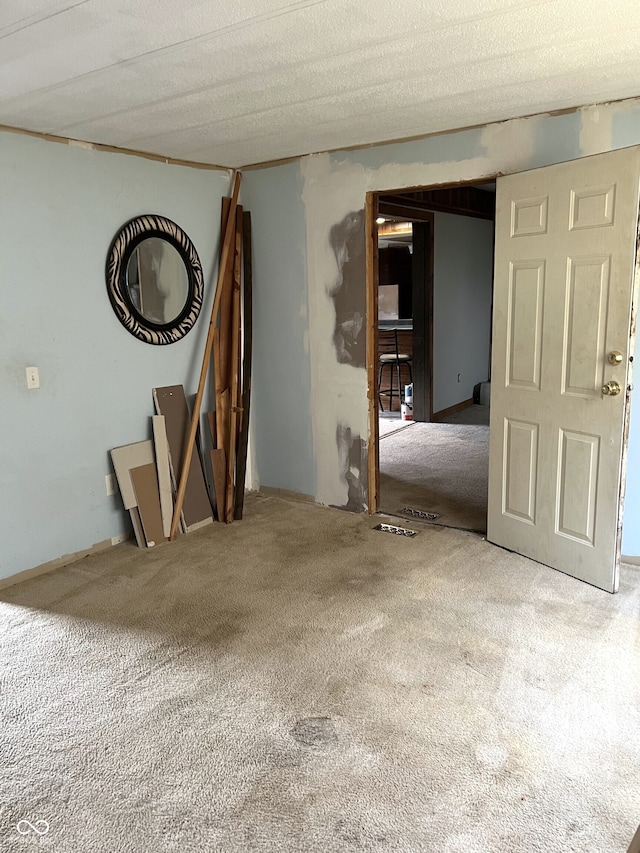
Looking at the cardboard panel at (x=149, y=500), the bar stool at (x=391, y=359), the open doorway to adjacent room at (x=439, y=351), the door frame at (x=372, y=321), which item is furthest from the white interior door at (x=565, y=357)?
the bar stool at (x=391, y=359)

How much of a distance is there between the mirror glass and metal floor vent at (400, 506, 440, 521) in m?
1.94

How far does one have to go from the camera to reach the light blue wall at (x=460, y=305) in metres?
7.16

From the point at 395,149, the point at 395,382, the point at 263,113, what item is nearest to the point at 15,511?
the point at 263,113

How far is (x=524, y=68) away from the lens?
8.14 ft

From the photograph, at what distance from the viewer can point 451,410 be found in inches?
299

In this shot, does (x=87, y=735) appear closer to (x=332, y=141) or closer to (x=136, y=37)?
(x=136, y=37)

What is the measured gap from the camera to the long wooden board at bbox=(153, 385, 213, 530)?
404cm

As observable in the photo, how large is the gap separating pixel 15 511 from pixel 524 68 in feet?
10.0

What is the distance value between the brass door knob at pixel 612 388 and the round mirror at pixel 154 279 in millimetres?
2465

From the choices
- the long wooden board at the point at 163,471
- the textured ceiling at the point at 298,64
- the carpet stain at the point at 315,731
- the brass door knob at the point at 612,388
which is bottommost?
the carpet stain at the point at 315,731

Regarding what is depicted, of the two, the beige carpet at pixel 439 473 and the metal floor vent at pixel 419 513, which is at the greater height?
the beige carpet at pixel 439 473

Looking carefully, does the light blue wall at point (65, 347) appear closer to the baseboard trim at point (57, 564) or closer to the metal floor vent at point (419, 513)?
the baseboard trim at point (57, 564)

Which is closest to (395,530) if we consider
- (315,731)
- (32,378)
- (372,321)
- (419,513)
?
(419,513)

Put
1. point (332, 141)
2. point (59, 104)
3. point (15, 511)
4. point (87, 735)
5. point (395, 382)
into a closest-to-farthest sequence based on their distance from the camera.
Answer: point (87, 735), point (59, 104), point (15, 511), point (332, 141), point (395, 382)
